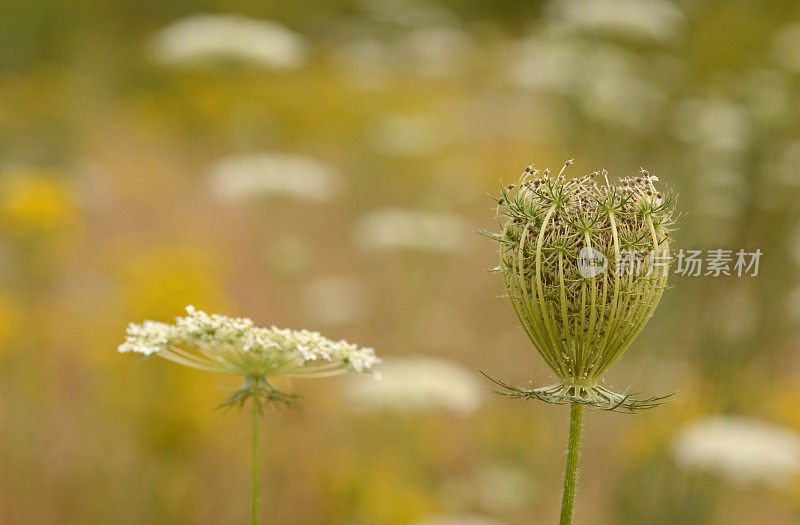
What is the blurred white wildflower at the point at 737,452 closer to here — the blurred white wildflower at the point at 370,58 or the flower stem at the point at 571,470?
the flower stem at the point at 571,470

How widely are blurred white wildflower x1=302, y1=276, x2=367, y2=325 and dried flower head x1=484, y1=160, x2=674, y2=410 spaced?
4127 millimetres

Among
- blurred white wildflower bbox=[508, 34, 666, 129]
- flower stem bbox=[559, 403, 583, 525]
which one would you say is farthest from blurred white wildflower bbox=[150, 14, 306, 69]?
flower stem bbox=[559, 403, 583, 525]

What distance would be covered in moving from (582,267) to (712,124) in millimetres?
4516

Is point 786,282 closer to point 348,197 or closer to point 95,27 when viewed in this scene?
point 348,197

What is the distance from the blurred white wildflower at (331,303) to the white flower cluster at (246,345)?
4.07 meters

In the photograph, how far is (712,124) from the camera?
5266 mm

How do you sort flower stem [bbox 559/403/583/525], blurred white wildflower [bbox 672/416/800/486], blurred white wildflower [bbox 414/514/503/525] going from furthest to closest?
blurred white wildflower [bbox 414/514/503/525] < blurred white wildflower [bbox 672/416/800/486] < flower stem [bbox 559/403/583/525]

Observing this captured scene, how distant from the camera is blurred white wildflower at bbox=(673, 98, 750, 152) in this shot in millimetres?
4812

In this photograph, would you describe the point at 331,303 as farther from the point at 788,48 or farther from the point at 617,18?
the point at 788,48

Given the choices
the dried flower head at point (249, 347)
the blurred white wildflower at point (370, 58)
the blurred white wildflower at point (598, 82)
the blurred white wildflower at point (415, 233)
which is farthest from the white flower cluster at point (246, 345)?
the blurred white wildflower at point (370, 58)

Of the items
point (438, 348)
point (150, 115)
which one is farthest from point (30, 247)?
point (150, 115)

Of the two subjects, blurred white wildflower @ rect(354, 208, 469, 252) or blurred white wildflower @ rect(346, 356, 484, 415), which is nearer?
blurred white wildflower @ rect(346, 356, 484, 415)

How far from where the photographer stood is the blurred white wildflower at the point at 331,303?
18.4 feet

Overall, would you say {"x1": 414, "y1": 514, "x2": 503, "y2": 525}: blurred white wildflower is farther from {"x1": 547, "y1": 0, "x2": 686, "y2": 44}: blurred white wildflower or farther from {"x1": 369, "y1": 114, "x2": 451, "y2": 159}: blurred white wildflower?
{"x1": 369, "y1": 114, "x2": 451, "y2": 159}: blurred white wildflower
